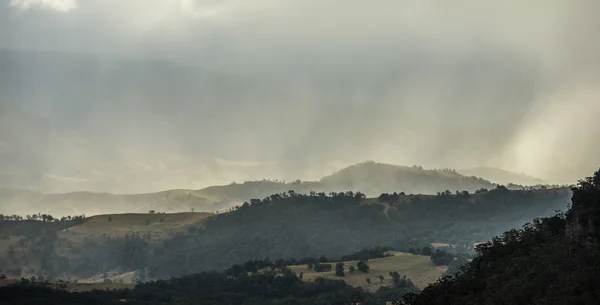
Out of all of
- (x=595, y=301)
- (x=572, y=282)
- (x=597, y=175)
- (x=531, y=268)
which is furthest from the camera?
(x=597, y=175)

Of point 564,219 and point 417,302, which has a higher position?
point 564,219

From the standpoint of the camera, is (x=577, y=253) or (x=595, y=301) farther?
(x=577, y=253)

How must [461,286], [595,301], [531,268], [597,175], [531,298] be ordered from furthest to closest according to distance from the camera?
1. [597,175]
2. [461,286]
3. [531,268]
4. [531,298]
5. [595,301]

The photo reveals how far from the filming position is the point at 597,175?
534 feet

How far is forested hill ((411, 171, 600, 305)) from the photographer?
4134 inches

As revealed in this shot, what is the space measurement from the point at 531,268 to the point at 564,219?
35756 mm

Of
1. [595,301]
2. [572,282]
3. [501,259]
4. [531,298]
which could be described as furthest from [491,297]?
[501,259]

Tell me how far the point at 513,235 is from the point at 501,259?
19.1 m

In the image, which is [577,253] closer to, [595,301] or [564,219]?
[595,301]

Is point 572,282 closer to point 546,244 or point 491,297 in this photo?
point 491,297

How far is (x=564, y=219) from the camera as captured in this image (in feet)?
523

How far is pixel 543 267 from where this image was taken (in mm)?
122750

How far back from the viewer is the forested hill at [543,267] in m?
105

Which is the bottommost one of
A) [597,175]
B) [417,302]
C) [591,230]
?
[417,302]
